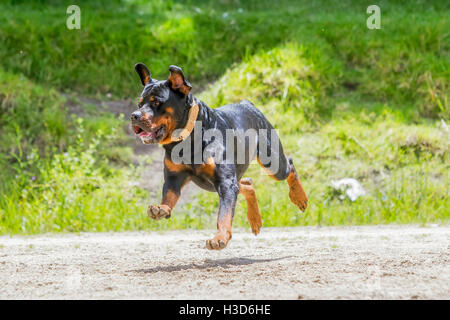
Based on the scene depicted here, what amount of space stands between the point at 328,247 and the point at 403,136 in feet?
17.1

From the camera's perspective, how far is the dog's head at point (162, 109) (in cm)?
484

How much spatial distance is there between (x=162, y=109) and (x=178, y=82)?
0.24 meters

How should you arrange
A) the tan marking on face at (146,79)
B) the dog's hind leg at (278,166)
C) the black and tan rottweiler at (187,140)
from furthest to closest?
the dog's hind leg at (278,166), the tan marking on face at (146,79), the black and tan rottweiler at (187,140)

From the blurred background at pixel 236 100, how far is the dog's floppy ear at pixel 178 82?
171 inches

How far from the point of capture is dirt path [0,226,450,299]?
3.98 m

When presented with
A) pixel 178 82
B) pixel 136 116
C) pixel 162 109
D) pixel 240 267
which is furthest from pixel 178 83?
pixel 240 267

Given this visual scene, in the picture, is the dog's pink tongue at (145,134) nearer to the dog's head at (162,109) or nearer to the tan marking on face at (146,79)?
the dog's head at (162,109)

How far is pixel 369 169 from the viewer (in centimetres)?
1048

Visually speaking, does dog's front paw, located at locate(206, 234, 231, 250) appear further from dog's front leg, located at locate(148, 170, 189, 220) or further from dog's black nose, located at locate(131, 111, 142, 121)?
dog's black nose, located at locate(131, 111, 142, 121)

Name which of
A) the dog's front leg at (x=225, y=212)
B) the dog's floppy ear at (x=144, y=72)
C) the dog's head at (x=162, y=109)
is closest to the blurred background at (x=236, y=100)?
the dog's front leg at (x=225, y=212)

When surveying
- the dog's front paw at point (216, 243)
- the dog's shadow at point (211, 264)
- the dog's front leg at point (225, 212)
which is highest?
the dog's front leg at point (225, 212)

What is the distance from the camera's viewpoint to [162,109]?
495 centimetres

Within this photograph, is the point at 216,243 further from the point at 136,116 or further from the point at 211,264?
the point at 136,116

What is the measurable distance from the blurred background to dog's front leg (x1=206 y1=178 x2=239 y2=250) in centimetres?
402
